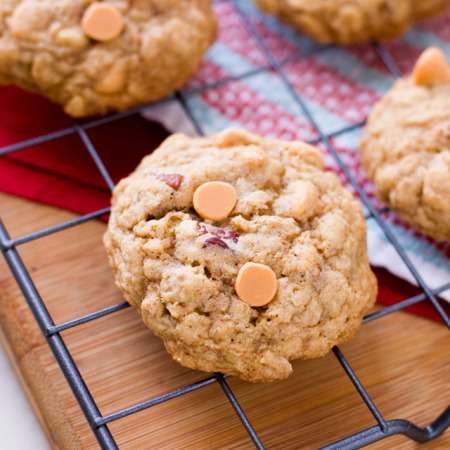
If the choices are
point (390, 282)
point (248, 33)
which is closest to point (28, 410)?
point (390, 282)

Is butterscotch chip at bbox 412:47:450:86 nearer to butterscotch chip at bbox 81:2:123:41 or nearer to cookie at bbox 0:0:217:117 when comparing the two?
cookie at bbox 0:0:217:117

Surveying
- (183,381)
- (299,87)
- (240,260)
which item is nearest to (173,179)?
(240,260)

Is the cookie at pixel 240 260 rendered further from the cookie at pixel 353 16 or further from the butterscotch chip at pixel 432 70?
the cookie at pixel 353 16

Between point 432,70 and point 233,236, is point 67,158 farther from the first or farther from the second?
point 432,70

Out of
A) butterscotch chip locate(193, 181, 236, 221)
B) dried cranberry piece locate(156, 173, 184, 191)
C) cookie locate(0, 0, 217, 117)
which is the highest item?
cookie locate(0, 0, 217, 117)

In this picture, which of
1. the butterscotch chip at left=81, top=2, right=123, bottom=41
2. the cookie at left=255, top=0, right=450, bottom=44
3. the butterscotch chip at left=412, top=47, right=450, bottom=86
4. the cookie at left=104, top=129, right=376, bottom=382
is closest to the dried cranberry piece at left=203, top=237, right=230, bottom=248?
the cookie at left=104, top=129, right=376, bottom=382

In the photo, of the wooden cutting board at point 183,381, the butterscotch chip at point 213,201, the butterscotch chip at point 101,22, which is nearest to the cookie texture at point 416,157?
the wooden cutting board at point 183,381

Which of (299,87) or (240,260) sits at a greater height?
(299,87)
